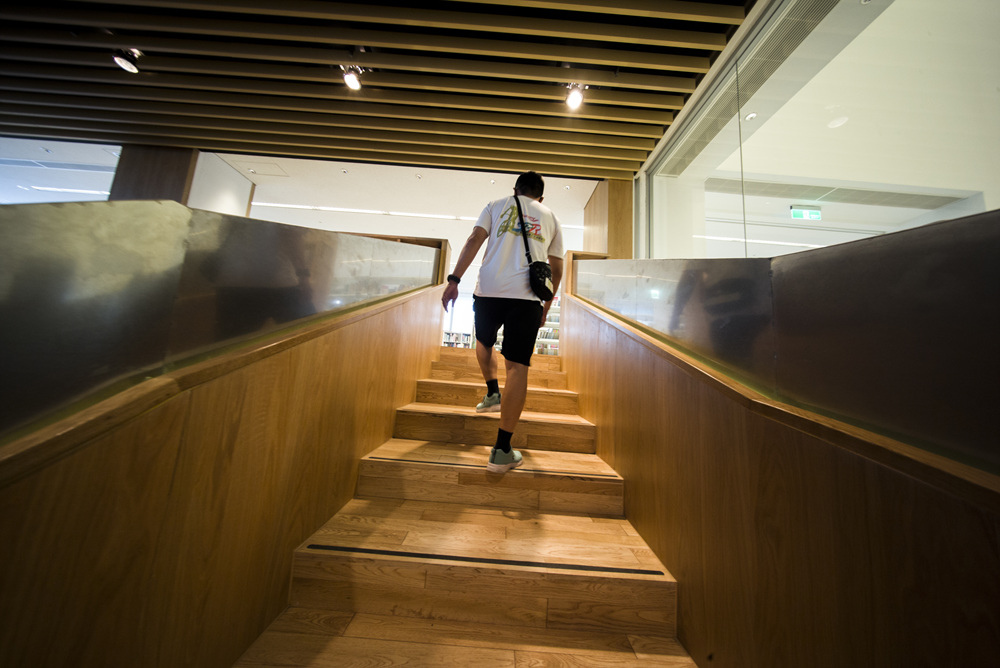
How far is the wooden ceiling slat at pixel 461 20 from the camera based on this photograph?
277 centimetres

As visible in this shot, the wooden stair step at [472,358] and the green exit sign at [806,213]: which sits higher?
the green exit sign at [806,213]

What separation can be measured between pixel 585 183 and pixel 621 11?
2486 millimetres

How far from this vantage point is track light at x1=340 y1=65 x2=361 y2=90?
337 cm

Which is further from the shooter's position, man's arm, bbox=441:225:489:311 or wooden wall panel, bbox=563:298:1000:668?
man's arm, bbox=441:225:489:311

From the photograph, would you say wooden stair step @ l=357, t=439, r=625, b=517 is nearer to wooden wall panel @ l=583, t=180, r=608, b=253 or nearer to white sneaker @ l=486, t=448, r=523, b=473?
white sneaker @ l=486, t=448, r=523, b=473

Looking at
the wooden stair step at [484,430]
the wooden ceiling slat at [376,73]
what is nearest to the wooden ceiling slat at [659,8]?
the wooden ceiling slat at [376,73]

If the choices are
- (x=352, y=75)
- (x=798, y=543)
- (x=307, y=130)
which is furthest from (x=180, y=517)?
(x=307, y=130)

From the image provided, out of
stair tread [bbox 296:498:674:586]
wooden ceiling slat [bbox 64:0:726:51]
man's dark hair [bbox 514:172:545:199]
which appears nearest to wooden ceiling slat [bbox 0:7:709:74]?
wooden ceiling slat [bbox 64:0:726:51]

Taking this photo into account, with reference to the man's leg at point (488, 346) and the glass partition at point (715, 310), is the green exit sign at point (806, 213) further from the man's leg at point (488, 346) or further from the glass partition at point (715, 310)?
the man's leg at point (488, 346)

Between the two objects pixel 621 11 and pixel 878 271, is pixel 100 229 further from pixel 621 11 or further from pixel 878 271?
pixel 621 11

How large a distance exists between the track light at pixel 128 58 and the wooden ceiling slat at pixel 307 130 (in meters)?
0.80

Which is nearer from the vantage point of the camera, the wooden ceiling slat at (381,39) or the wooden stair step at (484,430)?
the wooden stair step at (484,430)

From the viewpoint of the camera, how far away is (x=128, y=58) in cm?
338

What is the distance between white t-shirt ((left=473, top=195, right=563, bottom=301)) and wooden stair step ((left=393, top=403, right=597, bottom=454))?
27.7 inches
